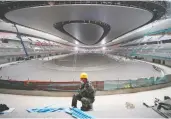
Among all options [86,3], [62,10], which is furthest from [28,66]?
[86,3]

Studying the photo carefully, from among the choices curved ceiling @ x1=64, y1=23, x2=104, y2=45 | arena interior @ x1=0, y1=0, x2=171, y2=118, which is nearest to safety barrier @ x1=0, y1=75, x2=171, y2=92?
arena interior @ x1=0, y1=0, x2=171, y2=118

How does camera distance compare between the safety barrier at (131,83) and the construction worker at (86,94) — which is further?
the safety barrier at (131,83)

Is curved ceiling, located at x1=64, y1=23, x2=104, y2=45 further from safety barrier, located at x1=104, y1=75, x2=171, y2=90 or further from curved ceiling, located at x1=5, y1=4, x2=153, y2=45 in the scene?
safety barrier, located at x1=104, y1=75, x2=171, y2=90

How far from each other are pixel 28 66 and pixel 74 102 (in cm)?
756

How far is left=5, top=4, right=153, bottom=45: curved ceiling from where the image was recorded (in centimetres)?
756

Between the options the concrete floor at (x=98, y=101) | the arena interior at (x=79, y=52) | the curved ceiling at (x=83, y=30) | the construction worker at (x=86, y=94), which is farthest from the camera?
the curved ceiling at (x=83, y=30)

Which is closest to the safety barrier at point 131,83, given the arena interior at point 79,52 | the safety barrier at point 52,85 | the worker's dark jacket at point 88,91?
the arena interior at point 79,52

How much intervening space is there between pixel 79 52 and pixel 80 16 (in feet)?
10.3

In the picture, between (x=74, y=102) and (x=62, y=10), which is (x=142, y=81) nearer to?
(x=74, y=102)

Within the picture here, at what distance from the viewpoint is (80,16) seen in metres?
7.84

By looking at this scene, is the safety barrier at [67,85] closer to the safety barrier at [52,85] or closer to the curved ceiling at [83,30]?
the safety barrier at [52,85]

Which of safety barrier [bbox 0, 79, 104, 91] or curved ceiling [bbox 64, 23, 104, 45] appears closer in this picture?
safety barrier [bbox 0, 79, 104, 91]

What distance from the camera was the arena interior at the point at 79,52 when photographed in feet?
17.5

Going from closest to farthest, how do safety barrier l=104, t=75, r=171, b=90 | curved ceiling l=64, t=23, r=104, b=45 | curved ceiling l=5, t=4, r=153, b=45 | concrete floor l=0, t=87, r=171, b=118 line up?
concrete floor l=0, t=87, r=171, b=118 < safety barrier l=104, t=75, r=171, b=90 < curved ceiling l=5, t=4, r=153, b=45 < curved ceiling l=64, t=23, r=104, b=45
